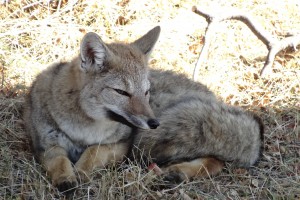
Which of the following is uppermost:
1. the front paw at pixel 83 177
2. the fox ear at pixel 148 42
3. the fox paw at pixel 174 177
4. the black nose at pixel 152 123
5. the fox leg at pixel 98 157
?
the fox ear at pixel 148 42

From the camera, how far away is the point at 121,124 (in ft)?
14.1

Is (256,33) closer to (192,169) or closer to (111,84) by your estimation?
(192,169)

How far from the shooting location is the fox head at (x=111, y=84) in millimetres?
3814

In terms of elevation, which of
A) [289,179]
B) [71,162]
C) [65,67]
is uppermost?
[65,67]

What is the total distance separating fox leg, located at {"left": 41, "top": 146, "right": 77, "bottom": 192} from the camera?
12.0 feet

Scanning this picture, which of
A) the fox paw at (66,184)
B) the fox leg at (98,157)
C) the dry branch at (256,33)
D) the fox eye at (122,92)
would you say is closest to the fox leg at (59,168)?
the fox paw at (66,184)

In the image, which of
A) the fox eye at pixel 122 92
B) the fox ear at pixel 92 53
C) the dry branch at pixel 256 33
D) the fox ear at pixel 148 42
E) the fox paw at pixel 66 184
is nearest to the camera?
the fox paw at pixel 66 184

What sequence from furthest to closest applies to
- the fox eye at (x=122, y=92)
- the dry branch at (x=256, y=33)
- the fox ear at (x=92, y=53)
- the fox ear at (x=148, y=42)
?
the dry branch at (x=256, y=33)
the fox ear at (x=148, y=42)
the fox eye at (x=122, y=92)
the fox ear at (x=92, y=53)

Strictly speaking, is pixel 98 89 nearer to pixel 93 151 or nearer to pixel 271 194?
pixel 93 151

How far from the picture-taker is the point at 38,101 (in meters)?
4.31

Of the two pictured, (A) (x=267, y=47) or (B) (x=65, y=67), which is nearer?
(B) (x=65, y=67)

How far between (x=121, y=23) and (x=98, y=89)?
364 centimetres

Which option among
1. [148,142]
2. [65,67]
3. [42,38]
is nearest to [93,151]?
[148,142]

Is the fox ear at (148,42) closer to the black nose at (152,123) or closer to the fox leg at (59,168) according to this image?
the black nose at (152,123)
